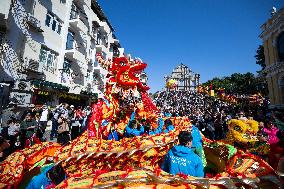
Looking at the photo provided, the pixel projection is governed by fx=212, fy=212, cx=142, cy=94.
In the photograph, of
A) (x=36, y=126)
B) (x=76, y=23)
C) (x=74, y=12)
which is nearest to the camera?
(x=36, y=126)

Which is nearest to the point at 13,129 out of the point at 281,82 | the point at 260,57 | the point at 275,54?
the point at 281,82

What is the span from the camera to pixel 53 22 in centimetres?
1819

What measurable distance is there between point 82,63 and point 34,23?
841 centimetres

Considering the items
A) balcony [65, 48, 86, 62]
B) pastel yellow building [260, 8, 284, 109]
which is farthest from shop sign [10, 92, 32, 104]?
pastel yellow building [260, 8, 284, 109]

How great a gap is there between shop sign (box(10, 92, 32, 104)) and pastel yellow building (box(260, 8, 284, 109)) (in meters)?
21.4

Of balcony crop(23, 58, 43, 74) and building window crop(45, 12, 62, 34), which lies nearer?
balcony crop(23, 58, 43, 74)

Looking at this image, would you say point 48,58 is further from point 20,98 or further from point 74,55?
point 20,98

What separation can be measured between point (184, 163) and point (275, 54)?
75.9 feet

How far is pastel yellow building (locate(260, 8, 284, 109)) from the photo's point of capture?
20328mm

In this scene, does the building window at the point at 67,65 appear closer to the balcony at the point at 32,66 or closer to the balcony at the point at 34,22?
the balcony at the point at 32,66

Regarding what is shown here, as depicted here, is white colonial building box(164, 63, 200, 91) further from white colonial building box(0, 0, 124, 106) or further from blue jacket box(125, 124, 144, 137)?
blue jacket box(125, 124, 144, 137)

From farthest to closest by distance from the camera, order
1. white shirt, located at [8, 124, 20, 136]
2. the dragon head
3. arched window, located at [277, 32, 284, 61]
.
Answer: arched window, located at [277, 32, 284, 61]
white shirt, located at [8, 124, 20, 136]
the dragon head

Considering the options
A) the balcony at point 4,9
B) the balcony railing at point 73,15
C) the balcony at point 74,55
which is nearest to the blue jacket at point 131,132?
the balcony at point 4,9

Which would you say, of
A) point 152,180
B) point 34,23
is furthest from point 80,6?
point 152,180
